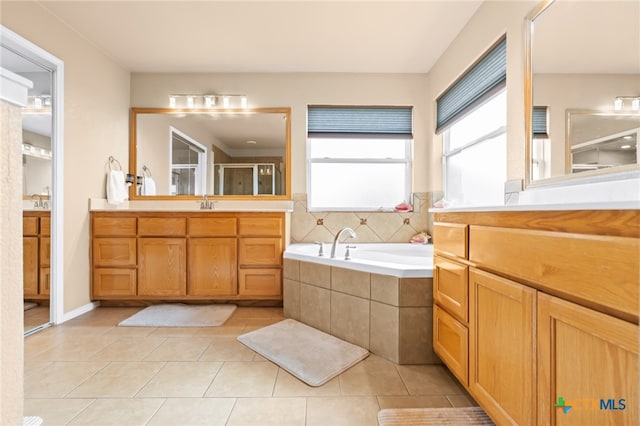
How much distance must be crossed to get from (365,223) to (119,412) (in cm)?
244

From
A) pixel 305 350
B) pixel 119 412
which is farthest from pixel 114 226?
pixel 305 350

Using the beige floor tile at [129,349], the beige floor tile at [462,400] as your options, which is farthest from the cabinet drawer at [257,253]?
the beige floor tile at [462,400]

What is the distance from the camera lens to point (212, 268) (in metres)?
2.70

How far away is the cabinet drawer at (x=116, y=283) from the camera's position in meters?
2.69

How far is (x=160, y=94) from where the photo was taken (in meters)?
3.18

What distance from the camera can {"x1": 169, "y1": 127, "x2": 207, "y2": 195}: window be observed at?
3172mm

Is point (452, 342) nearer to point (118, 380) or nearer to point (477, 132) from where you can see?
point (118, 380)

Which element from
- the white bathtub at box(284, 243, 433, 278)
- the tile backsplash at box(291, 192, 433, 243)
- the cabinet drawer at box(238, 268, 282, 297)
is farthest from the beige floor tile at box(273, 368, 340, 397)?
the tile backsplash at box(291, 192, 433, 243)

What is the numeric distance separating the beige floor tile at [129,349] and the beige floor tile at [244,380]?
1.96 feet

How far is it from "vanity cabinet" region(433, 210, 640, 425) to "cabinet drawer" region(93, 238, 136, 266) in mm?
2729

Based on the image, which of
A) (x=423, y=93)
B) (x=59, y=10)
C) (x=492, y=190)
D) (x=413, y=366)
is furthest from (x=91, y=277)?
(x=423, y=93)

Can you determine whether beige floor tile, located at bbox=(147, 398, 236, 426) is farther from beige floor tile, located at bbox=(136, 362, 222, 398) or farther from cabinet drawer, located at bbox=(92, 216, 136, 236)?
cabinet drawer, located at bbox=(92, 216, 136, 236)

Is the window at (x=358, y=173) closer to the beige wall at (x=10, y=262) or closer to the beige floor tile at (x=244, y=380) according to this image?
the beige floor tile at (x=244, y=380)

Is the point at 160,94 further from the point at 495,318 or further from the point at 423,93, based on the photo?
the point at 495,318
